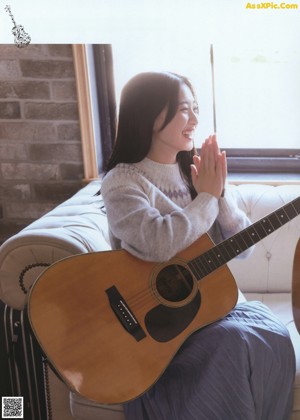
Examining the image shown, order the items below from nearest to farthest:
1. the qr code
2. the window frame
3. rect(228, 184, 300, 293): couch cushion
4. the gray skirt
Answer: the gray skirt → the qr code → rect(228, 184, 300, 293): couch cushion → the window frame

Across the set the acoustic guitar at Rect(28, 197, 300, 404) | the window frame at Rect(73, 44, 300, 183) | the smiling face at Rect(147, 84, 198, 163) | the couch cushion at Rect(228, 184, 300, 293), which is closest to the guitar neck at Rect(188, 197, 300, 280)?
the acoustic guitar at Rect(28, 197, 300, 404)

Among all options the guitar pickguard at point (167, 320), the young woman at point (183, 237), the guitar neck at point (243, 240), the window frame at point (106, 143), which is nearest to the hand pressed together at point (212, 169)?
the young woman at point (183, 237)

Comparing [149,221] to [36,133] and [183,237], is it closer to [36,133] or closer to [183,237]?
[183,237]

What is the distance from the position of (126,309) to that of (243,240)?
324 mm

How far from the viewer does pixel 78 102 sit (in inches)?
71.2

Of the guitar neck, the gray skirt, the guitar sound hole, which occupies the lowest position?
the gray skirt

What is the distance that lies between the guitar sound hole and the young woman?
5 cm

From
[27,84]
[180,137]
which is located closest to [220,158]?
[180,137]

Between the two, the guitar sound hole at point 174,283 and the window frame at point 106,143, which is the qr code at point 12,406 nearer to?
the guitar sound hole at point 174,283

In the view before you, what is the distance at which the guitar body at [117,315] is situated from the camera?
3.63 feet

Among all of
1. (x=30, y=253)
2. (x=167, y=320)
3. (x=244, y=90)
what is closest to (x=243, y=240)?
(x=167, y=320)

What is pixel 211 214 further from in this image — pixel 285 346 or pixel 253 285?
pixel 253 285

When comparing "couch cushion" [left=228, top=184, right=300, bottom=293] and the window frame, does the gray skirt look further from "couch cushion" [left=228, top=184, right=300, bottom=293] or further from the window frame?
the window frame

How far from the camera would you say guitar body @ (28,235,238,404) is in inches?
43.5
